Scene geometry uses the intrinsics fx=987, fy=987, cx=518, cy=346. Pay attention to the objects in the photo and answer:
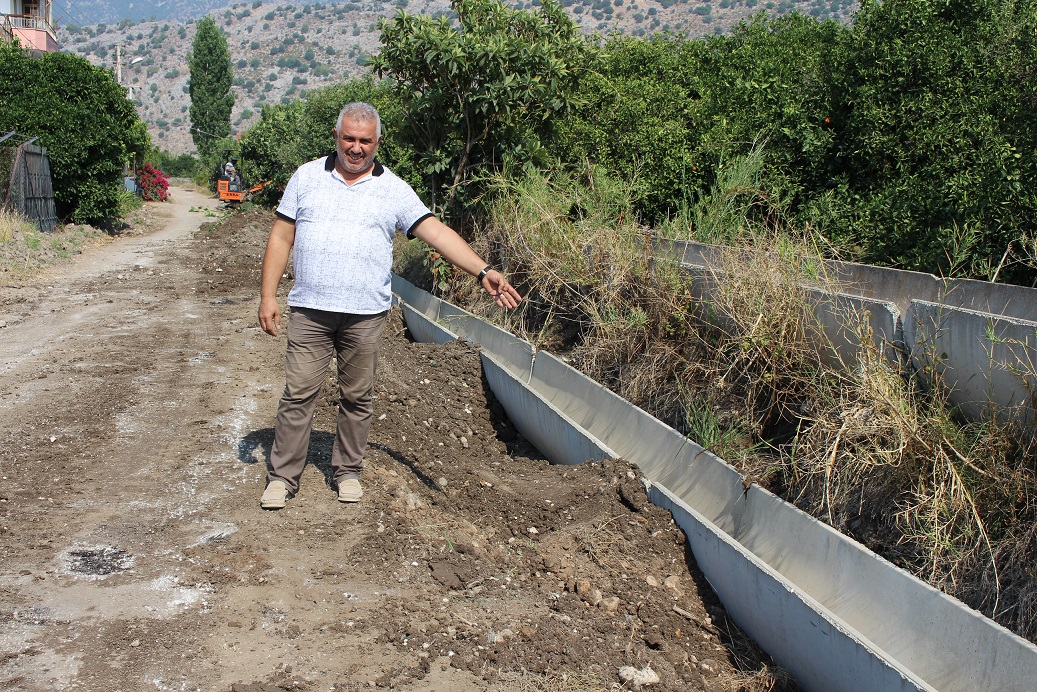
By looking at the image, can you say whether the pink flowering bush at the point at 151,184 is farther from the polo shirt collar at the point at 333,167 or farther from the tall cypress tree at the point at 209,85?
the polo shirt collar at the point at 333,167

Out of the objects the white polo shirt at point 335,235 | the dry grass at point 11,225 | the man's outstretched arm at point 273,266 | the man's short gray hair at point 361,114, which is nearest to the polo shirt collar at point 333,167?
the white polo shirt at point 335,235

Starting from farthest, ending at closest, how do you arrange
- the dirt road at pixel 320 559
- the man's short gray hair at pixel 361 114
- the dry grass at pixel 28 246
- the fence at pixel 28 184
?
the fence at pixel 28 184
the dry grass at pixel 28 246
the man's short gray hair at pixel 361 114
the dirt road at pixel 320 559

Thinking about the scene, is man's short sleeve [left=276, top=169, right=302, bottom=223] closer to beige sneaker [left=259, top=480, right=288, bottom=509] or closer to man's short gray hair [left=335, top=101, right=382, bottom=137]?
man's short gray hair [left=335, top=101, right=382, bottom=137]

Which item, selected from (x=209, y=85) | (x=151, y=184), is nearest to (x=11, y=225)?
(x=151, y=184)

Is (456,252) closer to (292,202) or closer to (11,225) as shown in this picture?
(292,202)

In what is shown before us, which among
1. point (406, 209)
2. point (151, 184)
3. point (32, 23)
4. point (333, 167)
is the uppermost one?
point (32, 23)

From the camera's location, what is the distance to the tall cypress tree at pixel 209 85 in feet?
240

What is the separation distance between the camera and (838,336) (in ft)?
18.4

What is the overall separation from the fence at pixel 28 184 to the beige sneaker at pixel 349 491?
14993 mm

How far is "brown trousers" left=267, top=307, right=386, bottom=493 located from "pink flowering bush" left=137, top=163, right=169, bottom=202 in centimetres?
3633

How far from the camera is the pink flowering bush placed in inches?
1547

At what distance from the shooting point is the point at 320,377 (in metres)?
5.29

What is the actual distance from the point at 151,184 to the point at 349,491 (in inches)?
1492

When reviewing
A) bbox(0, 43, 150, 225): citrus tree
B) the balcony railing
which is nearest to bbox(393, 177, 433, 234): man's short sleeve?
bbox(0, 43, 150, 225): citrus tree
